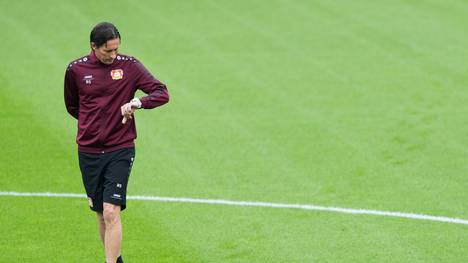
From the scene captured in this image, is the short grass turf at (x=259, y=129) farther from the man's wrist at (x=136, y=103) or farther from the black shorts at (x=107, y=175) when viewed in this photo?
the man's wrist at (x=136, y=103)

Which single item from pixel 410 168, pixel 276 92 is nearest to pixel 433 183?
pixel 410 168

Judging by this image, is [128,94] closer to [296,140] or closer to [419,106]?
[296,140]

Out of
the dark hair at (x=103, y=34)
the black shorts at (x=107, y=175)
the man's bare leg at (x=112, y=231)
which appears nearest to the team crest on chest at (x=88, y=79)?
the dark hair at (x=103, y=34)

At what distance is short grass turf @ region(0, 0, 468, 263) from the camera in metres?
12.0

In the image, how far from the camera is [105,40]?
33.9ft

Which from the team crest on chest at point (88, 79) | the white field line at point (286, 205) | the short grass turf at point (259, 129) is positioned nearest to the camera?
the team crest on chest at point (88, 79)

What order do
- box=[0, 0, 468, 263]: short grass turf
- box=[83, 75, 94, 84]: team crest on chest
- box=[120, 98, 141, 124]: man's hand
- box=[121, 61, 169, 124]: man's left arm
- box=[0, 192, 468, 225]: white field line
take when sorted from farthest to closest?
box=[0, 192, 468, 225]: white field line → box=[0, 0, 468, 263]: short grass turf → box=[83, 75, 94, 84]: team crest on chest → box=[121, 61, 169, 124]: man's left arm → box=[120, 98, 141, 124]: man's hand

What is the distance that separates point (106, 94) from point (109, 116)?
0.21 metres

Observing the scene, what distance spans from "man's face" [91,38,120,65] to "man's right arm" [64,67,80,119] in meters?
0.35

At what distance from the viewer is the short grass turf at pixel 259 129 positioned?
1203 centimetres

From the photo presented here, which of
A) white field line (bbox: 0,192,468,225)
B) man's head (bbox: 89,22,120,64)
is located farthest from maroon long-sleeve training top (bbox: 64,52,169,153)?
white field line (bbox: 0,192,468,225)

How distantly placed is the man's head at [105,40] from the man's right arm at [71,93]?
0.42m

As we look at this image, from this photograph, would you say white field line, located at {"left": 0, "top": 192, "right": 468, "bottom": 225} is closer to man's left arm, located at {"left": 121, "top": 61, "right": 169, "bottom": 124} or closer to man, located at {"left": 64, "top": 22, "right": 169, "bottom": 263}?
man, located at {"left": 64, "top": 22, "right": 169, "bottom": 263}

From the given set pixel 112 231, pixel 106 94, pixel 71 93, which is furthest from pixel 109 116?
pixel 112 231
